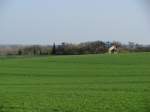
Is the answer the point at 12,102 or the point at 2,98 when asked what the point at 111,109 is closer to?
the point at 12,102

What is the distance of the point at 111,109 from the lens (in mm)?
15047

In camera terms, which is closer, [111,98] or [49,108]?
[49,108]

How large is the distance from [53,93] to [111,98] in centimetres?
319

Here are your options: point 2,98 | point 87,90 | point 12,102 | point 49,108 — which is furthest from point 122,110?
point 87,90

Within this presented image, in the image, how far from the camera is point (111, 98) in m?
18.0

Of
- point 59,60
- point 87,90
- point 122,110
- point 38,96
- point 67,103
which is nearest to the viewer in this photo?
point 122,110

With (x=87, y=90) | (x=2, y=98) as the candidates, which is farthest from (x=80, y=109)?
(x=87, y=90)

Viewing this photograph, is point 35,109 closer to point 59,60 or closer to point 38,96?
point 38,96

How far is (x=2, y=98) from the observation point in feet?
58.7

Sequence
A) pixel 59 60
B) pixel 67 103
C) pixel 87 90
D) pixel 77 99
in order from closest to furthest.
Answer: pixel 67 103, pixel 77 99, pixel 87 90, pixel 59 60

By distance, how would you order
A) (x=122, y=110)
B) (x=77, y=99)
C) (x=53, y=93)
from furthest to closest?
1. (x=53, y=93)
2. (x=77, y=99)
3. (x=122, y=110)

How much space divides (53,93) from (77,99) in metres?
2.78

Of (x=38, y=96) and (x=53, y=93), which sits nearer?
(x=38, y=96)

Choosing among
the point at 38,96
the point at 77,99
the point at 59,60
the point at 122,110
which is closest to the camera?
the point at 122,110
